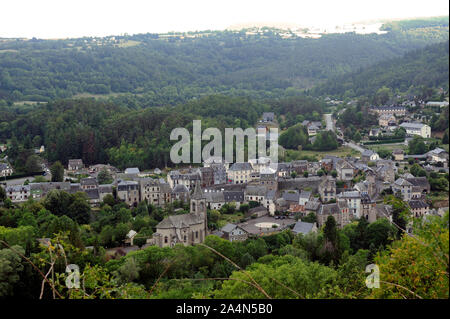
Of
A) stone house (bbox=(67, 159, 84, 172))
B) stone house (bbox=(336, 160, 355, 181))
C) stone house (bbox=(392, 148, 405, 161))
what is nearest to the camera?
stone house (bbox=(336, 160, 355, 181))

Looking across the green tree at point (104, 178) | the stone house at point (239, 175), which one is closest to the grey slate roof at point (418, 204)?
the stone house at point (239, 175)

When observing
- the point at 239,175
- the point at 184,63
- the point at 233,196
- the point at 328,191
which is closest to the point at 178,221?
the point at 233,196

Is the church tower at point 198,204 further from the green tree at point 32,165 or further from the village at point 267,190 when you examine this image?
the green tree at point 32,165

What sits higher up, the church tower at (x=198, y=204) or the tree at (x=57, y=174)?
the church tower at (x=198, y=204)

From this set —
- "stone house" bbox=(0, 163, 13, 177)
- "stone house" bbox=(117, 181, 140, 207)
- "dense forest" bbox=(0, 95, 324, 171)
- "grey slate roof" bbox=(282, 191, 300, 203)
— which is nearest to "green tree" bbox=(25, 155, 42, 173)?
"dense forest" bbox=(0, 95, 324, 171)

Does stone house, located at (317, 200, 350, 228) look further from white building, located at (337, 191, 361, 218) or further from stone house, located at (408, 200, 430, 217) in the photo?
stone house, located at (408, 200, 430, 217)

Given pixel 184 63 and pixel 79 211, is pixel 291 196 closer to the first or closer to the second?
pixel 79 211
